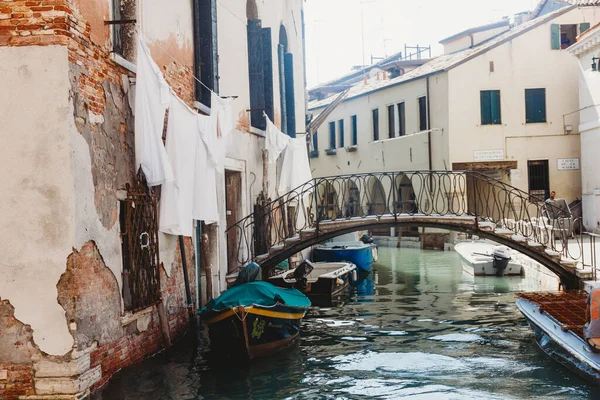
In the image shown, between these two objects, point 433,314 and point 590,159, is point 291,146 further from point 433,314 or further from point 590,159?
point 590,159

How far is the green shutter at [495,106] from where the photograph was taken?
2375 centimetres

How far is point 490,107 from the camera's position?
2384 cm

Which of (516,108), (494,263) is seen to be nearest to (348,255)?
(494,263)

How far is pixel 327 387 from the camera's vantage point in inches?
308

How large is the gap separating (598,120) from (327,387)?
15.3m

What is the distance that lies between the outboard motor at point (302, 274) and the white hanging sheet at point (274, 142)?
2280 millimetres

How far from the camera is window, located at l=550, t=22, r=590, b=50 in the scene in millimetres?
23109

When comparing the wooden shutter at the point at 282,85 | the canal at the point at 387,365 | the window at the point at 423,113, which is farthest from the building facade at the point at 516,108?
the canal at the point at 387,365

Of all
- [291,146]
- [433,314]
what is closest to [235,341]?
[433,314]

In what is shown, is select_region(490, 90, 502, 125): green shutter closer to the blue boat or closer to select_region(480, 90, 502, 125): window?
select_region(480, 90, 502, 125): window

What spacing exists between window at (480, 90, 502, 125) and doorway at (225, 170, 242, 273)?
511 inches

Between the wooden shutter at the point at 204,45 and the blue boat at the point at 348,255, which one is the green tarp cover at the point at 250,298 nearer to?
the wooden shutter at the point at 204,45

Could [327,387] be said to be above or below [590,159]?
below

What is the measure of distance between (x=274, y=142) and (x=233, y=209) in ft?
6.45
